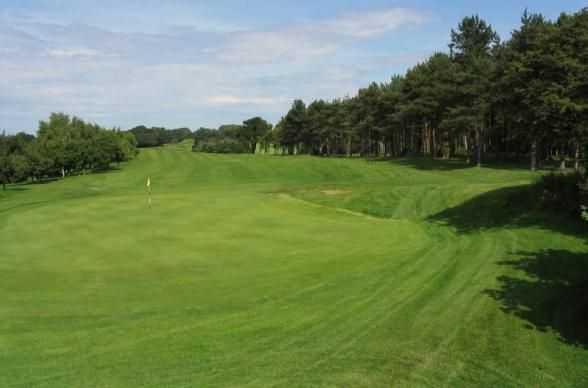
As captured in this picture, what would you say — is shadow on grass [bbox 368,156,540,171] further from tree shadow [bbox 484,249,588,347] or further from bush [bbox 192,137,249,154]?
bush [bbox 192,137,249,154]

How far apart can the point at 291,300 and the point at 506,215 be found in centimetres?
1540

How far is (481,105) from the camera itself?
2130 inches

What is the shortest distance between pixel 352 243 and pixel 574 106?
1217cm

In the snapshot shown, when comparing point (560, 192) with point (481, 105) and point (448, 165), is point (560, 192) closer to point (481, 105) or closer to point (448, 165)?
point (481, 105)

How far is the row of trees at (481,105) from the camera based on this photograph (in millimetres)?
25875

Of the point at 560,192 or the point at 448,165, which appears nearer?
the point at 560,192

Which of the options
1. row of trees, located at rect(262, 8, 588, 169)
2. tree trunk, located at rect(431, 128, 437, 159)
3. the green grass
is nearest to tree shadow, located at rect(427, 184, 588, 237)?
the green grass

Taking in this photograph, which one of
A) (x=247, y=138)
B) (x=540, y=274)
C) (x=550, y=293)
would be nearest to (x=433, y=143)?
(x=540, y=274)

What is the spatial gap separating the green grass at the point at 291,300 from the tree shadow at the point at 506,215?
15 centimetres

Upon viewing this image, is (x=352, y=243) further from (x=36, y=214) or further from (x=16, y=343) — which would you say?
(x=36, y=214)

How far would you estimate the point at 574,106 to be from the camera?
894 inches

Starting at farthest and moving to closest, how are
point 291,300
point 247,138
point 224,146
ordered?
1. point 247,138
2. point 224,146
3. point 291,300

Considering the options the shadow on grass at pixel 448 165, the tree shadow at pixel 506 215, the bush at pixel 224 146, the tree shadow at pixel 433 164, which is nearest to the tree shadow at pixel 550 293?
the tree shadow at pixel 506 215

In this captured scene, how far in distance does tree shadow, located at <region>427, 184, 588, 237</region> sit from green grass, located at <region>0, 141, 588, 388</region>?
6.0 inches
